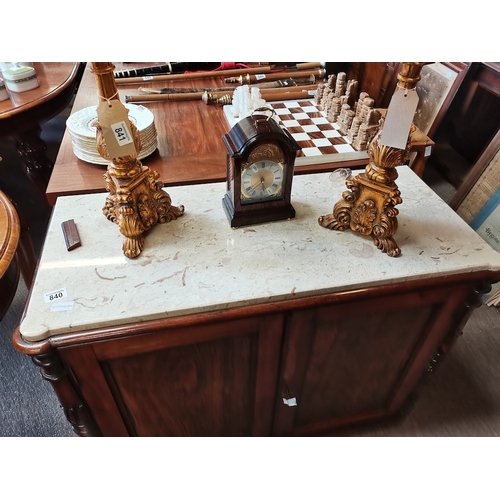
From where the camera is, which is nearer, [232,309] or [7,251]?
[232,309]

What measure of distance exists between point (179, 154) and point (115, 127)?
738 millimetres

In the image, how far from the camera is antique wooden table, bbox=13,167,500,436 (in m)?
0.73

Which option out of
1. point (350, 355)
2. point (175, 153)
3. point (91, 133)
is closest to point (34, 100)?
Answer: point (91, 133)

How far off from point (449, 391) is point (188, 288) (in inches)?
48.2

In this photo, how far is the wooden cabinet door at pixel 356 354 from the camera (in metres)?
0.85

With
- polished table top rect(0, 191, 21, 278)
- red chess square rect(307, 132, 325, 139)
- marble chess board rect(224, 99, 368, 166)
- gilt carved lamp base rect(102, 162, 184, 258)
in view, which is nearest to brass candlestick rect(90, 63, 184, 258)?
gilt carved lamp base rect(102, 162, 184, 258)

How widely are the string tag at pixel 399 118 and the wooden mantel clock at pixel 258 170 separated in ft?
0.60

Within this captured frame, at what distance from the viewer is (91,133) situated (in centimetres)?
129

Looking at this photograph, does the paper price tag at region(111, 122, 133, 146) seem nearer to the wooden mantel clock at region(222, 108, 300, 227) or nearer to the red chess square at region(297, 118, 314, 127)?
the wooden mantel clock at region(222, 108, 300, 227)

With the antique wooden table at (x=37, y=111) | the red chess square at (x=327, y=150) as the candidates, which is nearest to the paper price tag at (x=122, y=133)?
the red chess square at (x=327, y=150)

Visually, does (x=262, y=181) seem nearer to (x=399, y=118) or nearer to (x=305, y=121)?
(x=399, y=118)

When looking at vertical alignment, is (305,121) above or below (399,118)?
below

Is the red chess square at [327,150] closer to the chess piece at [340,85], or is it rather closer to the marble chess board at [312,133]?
the marble chess board at [312,133]

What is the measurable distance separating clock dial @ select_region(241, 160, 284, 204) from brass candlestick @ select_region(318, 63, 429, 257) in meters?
0.14
